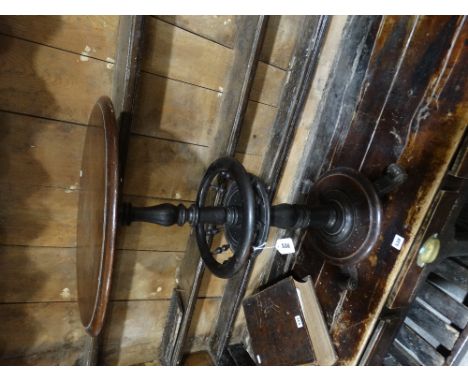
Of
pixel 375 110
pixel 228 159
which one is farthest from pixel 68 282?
pixel 375 110

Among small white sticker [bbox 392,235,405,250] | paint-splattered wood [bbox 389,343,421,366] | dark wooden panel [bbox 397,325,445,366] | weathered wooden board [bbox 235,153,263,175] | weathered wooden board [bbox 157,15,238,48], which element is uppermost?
weathered wooden board [bbox 157,15,238,48]

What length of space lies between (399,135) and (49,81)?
1.22 metres

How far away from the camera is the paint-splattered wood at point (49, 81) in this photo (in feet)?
3.39

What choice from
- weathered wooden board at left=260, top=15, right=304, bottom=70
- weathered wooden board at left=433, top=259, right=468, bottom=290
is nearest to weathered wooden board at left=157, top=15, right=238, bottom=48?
weathered wooden board at left=260, top=15, right=304, bottom=70

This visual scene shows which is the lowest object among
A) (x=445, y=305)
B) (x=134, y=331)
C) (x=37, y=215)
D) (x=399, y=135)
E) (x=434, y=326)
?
(x=134, y=331)

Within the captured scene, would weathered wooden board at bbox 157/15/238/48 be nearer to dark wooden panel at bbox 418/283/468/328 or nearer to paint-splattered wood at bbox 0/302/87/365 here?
paint-splattered wood at bbox 0/302/87/365

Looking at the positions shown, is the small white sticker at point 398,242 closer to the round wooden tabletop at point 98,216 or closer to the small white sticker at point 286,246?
the small white sticker at point 286,246

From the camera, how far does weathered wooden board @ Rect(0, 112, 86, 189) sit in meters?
1.10

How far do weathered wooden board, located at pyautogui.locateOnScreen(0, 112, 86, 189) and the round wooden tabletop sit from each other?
195mm

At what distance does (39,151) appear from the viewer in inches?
45.1

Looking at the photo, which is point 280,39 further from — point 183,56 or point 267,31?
point 183,56

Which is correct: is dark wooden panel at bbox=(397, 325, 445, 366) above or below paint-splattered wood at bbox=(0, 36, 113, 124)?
below

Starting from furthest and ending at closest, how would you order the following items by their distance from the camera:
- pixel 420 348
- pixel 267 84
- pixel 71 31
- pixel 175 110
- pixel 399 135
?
pixel 420 348 → pixel 267 84 → pixel 175 110 → pixel 399 135 → pixel 71 31

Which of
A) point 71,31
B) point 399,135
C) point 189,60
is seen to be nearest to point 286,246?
point 399,135
